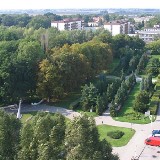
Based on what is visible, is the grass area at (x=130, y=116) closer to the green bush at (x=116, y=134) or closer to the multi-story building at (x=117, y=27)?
Result: the green bush at (x=116, y=134)

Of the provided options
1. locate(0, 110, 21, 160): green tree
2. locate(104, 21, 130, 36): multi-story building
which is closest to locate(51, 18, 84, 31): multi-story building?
locate(104, 21, 130, 36): multi-story building

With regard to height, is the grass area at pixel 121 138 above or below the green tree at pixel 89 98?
below

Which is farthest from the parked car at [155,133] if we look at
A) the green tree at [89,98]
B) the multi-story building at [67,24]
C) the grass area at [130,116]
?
the multi-story building at [67,24]

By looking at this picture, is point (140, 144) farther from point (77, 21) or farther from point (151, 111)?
point (77, 21)

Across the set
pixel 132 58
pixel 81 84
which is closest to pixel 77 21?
pixel 132 58

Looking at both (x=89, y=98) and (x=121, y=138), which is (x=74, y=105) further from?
(x=121, y=138)

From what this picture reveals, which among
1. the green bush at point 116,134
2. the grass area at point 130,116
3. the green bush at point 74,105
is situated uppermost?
the green bush at point 116,134
